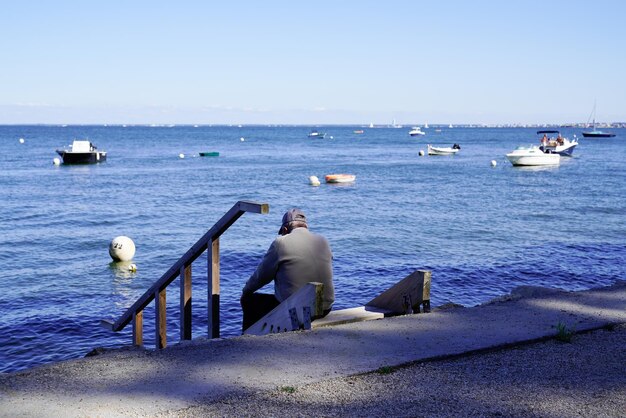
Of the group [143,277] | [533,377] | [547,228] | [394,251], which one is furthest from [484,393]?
[547,228]

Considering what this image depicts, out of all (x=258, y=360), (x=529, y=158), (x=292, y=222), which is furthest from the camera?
(x=529, y=158)

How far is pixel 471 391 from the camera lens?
16.3 feet

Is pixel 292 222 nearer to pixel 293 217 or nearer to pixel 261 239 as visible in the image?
pixel 293 217

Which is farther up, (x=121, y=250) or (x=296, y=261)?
(x=296, y=261)

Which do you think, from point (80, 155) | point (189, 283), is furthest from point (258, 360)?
point (80, 155)

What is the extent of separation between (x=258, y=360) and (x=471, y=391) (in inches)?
62.4

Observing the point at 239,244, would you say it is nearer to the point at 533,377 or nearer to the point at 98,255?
the point at 98,255

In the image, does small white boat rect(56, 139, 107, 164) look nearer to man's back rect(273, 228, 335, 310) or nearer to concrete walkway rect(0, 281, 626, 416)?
man's back rect(273, 228, 335, 310)

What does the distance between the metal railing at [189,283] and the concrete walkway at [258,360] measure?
5.58 ft

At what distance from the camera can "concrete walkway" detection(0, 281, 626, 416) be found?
471 cm

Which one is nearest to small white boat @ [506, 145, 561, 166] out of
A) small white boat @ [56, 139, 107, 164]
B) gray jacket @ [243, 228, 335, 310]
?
small white boat @ [56, 139, 107, 164]

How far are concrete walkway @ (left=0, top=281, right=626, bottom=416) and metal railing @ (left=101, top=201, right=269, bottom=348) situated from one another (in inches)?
66.9

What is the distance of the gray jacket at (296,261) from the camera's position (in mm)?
6973

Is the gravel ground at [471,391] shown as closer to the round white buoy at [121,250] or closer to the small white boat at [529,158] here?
the round white buoy at [121,250]
